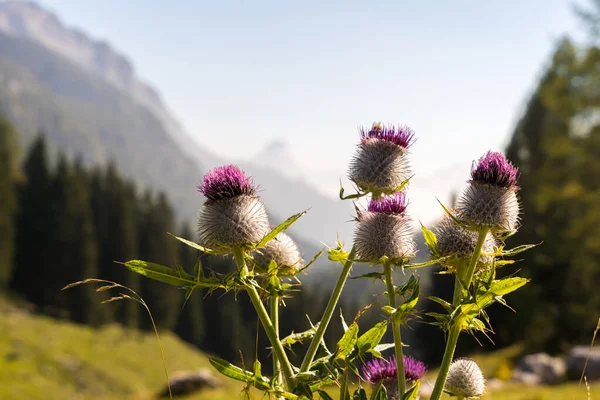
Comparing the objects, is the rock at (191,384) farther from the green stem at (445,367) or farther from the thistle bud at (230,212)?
the green stem at (445,367)

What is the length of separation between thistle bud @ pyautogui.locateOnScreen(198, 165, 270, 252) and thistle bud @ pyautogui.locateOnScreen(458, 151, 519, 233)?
Answer: 5.01ft

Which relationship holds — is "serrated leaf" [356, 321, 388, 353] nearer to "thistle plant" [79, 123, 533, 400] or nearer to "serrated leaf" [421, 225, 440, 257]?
"thistle plant" [79, 123, 533, 400]

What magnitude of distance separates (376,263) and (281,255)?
0.90 meters

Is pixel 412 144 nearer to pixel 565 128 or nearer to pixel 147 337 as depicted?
pixel 565 128

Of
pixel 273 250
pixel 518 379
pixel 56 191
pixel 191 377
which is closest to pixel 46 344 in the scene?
pixel 56 191

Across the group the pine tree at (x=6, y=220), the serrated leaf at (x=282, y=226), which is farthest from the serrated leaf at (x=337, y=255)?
the pine tree at (x=6, y=220)

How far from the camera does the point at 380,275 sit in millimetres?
3795

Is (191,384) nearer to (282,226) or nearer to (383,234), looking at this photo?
(383,234)

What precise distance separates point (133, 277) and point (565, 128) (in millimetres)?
60053

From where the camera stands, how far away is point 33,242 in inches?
3024

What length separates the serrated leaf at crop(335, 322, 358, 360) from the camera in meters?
3.36

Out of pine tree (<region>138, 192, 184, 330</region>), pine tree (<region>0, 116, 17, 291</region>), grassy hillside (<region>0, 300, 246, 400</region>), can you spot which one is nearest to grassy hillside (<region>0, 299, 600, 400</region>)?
grassy hillside (<region>0, 300, 246, 400</region>)

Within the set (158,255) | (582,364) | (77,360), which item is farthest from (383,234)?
(158,255)

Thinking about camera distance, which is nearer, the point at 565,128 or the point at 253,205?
the point at 253,205
